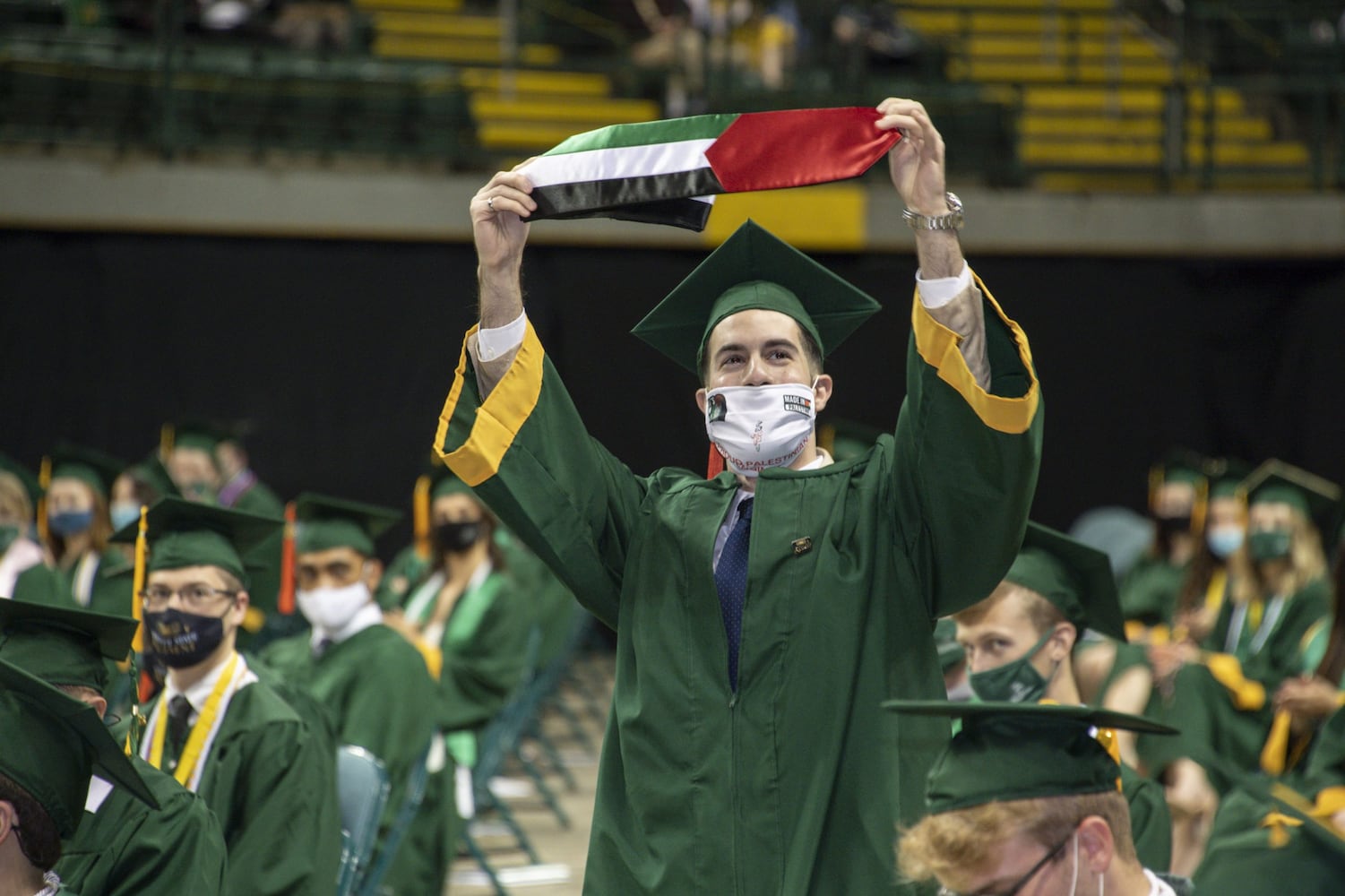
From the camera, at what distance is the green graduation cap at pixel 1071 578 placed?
396 cm

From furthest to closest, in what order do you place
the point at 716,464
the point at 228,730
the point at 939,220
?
the point at 228,730
the point at 716,464
the point at 939,220

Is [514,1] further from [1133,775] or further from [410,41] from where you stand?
[1133,775]

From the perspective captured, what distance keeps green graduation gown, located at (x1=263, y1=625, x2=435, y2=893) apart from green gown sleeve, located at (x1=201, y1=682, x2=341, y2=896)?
1657mm

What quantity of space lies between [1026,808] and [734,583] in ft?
2.29

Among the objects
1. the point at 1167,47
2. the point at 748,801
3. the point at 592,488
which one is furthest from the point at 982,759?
the point at 1167,47

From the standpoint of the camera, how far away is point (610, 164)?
9.27 ft

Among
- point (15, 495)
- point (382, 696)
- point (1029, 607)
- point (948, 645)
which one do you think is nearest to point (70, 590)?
point (15, 495)

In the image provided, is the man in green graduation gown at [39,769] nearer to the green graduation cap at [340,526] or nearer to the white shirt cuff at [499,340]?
the white shirt cuff at [499,340]

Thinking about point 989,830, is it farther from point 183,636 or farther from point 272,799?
point 183,636

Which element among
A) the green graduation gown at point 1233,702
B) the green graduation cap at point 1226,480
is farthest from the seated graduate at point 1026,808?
the green graduation cap at point 1226,480

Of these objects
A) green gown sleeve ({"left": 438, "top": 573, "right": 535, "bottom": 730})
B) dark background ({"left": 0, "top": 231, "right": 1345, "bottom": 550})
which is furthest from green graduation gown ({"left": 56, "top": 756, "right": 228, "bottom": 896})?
dark background ({"left": 0, "top": 231, "right": 1345, "bottom": 550})

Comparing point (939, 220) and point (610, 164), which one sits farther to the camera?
point (610, 164)

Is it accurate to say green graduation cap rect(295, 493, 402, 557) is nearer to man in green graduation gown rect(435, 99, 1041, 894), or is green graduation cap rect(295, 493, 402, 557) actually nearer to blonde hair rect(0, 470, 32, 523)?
blonde hair rect(0, 470, 32, 523)

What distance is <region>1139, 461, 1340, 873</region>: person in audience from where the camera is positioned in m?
6.11
